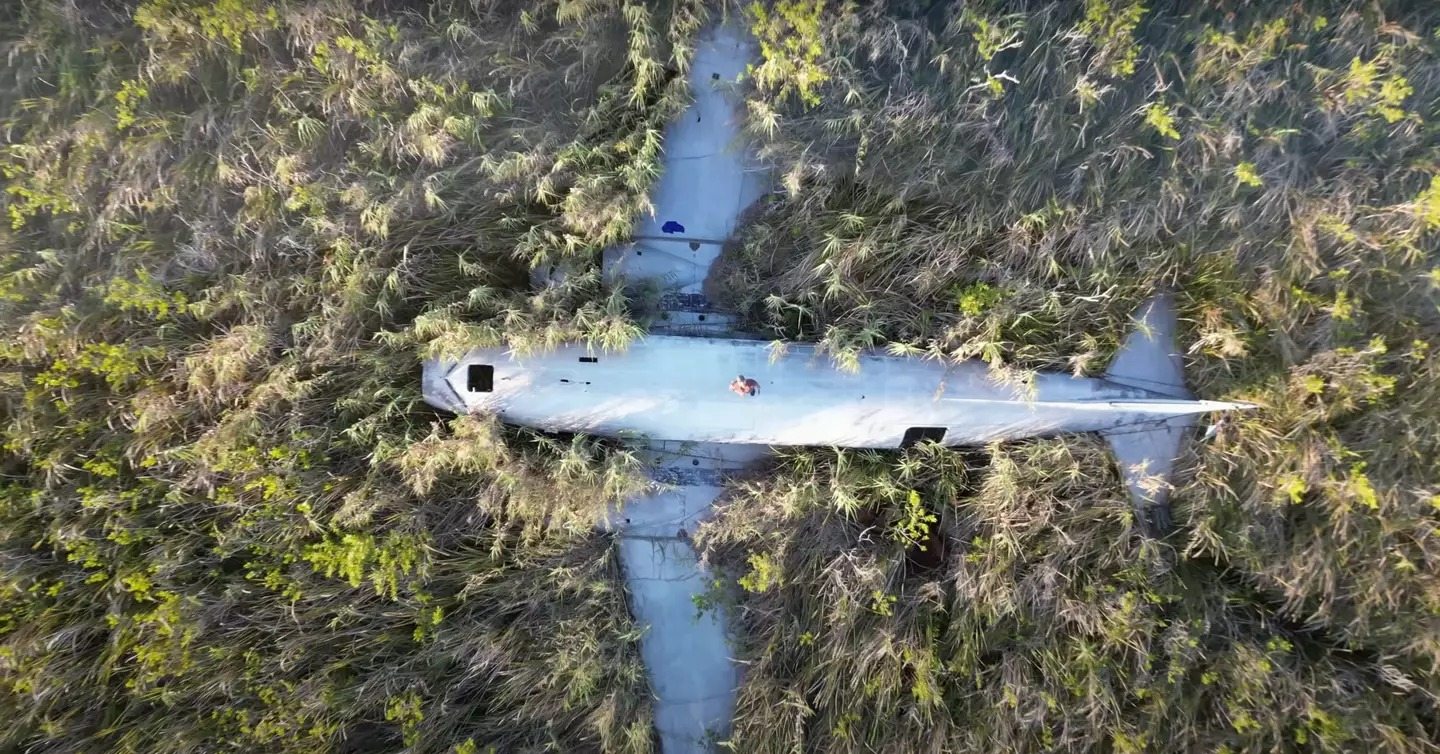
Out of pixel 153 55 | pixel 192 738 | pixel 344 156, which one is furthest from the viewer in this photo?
pixel 344 156

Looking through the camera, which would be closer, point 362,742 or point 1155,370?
point 362,742

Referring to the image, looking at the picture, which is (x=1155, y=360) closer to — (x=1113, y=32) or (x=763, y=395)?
(x=1113, y=32)

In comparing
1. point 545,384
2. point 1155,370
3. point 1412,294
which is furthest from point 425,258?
point 1412,294

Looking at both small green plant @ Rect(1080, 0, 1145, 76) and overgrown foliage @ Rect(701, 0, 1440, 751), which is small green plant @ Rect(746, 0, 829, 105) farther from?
small green plant @ Rect(1080, 0, 1145, 76)

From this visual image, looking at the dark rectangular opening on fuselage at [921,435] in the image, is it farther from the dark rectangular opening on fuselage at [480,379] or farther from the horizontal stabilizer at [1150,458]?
the dark rectangular opening on fuselage at [480,379]

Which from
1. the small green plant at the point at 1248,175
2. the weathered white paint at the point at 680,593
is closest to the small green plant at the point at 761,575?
the weathered white paint at the point at 680,593

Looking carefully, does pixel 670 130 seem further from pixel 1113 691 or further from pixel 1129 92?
pixel 1113 691

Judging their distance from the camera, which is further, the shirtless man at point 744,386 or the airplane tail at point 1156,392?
the airplane tail at point 1156,392
